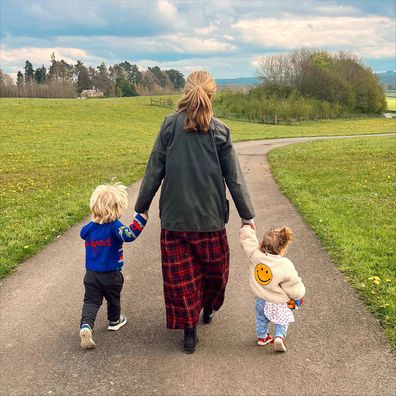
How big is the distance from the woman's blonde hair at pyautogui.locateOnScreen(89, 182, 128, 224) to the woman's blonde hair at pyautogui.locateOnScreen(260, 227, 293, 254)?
1372 mm

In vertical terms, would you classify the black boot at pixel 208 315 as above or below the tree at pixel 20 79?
below

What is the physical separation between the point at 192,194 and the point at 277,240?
0.85 m

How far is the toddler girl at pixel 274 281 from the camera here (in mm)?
4129

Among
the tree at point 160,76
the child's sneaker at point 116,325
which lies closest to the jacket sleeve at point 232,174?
the child's sneaker at point 116,325

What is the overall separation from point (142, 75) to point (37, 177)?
134861 millimetres

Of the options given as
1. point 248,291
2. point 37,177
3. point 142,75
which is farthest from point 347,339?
point 142,75

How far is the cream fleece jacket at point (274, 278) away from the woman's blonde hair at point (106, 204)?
4.28ft

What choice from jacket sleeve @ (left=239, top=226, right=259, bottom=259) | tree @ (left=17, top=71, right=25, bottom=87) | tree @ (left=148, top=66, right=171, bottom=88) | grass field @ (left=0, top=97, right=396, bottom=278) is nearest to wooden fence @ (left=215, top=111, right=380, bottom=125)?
grass field @ (left=0, top=97, right=396, bottom=278)

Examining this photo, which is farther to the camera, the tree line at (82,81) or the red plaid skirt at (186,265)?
the tree line at (82,81)

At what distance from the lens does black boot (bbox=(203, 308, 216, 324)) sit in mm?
4773

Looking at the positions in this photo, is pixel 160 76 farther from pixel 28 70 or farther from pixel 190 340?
pixel 190 340

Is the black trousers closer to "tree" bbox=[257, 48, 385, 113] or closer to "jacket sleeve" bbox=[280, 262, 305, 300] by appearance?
"jacket sleeve" bbox=[280, 262, 305, 300]

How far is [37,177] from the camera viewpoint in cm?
1517

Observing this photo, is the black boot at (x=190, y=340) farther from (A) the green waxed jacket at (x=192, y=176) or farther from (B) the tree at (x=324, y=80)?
(B) the tree at (x=324, y=80)
